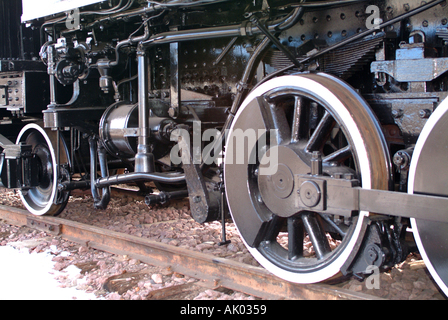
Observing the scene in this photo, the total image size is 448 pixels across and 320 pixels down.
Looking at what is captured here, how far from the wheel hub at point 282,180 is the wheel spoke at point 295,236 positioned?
13 cm

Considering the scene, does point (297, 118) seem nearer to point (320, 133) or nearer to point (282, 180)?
point (320, 133)

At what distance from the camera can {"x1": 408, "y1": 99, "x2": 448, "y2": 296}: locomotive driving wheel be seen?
6.79 feet

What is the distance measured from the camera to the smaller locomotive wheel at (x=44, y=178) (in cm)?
476

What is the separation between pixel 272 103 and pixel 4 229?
343cm

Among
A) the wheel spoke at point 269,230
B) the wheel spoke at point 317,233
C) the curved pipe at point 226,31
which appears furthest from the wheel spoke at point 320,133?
the curved pipe at point 226,31

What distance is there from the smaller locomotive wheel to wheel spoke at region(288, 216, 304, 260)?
9.32 feet

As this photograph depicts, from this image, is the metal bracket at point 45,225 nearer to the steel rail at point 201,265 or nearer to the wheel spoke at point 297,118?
the steel rail at point 201,265

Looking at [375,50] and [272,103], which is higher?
[375,50]

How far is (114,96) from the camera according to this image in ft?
14.8

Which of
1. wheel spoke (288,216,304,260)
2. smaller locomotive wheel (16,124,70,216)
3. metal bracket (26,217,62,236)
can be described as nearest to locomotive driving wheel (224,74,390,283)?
wheel spoke (288,216,304,260)

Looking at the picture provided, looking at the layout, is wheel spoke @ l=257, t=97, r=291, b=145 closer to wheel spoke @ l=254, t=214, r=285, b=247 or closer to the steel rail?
wheel spoke @ l=254, t=214, r=285, b=247
